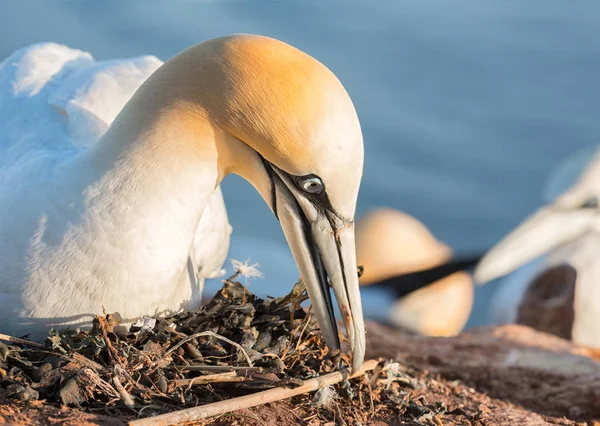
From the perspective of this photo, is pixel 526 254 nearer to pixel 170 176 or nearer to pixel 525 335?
pixel 525 335

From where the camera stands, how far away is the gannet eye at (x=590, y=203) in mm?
10000

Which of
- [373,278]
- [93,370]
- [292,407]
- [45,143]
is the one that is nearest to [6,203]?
[45,143]

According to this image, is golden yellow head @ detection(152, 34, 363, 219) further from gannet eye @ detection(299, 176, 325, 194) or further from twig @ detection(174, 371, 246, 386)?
twig @ detection(174, 371, 246, 386)

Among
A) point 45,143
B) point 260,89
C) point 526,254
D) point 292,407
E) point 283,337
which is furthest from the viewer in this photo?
point 526,254

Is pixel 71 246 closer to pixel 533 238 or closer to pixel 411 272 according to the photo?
pixel 533 238

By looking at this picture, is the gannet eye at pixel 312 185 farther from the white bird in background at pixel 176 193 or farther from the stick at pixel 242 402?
the stick at pixel 242 402

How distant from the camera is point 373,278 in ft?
34.6

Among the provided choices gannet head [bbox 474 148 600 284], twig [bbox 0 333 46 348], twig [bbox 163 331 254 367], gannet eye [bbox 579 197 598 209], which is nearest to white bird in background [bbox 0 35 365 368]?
twig [bbox 0 333 46 348]

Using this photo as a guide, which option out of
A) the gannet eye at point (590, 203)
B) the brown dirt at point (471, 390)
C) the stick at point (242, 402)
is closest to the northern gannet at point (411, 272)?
the gannet eye at point (590, 203)

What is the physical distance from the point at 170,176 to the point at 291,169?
0.46m

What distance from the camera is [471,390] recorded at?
455 centimetres

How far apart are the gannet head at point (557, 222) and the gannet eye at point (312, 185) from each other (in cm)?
706

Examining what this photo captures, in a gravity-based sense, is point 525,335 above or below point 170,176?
above

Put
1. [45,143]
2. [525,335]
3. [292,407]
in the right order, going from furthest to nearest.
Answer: [525,335]
[45,143]
[292,407]
